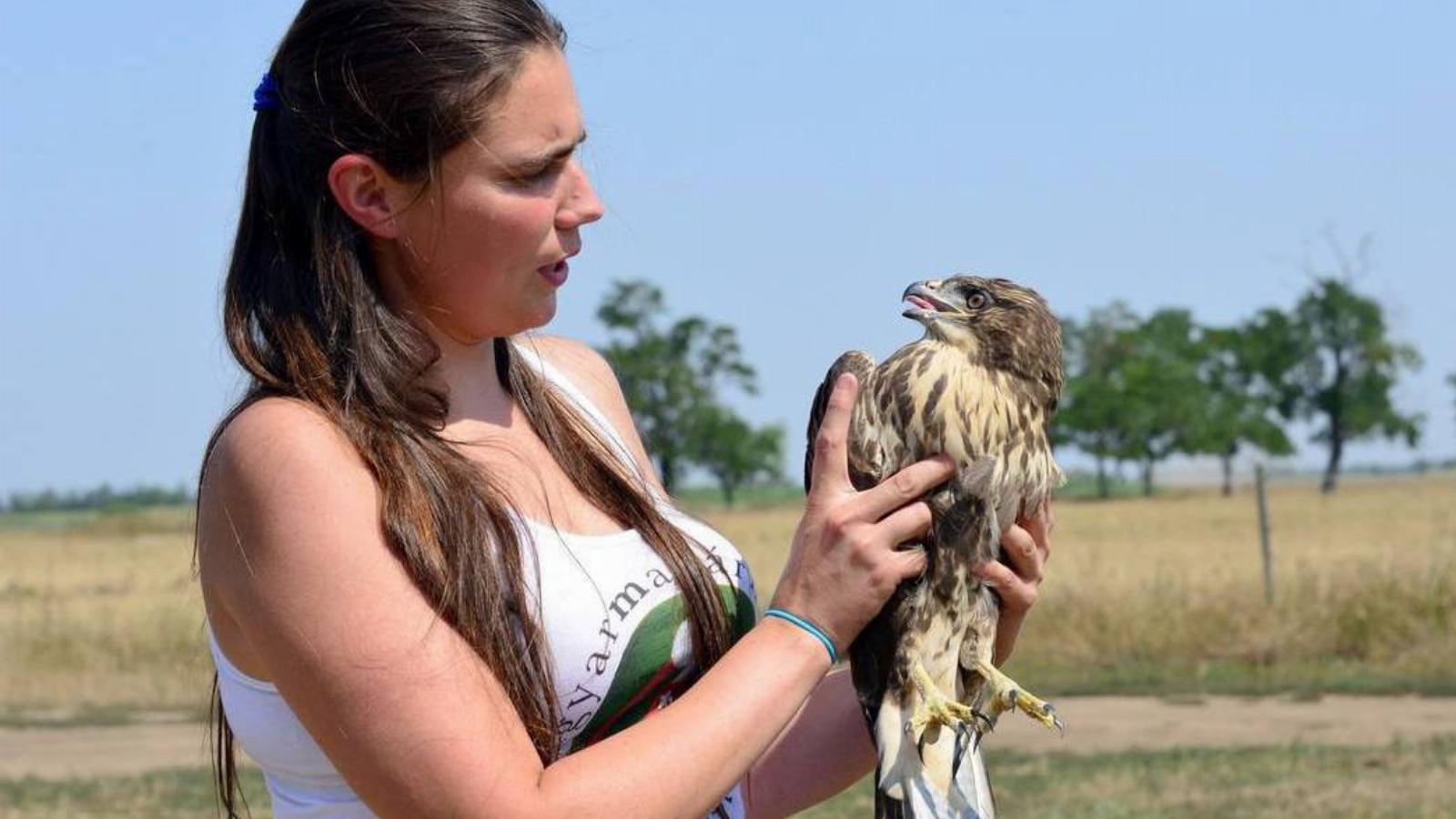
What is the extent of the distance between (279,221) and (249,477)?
0.37m

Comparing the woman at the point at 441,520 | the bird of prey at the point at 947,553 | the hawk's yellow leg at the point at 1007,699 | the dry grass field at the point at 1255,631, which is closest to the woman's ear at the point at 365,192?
the woman at the point at 441,520

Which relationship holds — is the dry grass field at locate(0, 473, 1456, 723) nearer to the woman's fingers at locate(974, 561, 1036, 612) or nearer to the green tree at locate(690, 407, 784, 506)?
the woman's fingers at locate(974, 561, 1036, 612)

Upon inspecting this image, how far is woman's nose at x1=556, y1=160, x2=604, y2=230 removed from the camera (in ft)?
7.77

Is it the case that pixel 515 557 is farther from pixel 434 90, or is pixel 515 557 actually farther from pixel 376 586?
pixel 434 90

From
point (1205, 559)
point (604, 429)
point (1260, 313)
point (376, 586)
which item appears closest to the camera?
point (376, 586)

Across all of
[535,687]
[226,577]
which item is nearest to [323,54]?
[226,577]

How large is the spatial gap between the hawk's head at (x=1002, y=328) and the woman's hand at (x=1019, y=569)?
242 mm

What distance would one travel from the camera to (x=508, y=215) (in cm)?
233

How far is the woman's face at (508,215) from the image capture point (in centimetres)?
232

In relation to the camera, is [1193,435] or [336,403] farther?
[1193,435]

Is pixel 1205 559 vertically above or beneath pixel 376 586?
beneath

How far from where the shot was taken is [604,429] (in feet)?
9.21

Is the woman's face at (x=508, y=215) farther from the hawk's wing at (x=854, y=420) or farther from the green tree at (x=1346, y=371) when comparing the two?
the green tree at (x=1346, y=371)

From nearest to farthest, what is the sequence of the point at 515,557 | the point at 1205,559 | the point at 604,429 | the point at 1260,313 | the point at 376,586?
the point at 376,586 → the point at 515,557 → the point at 604,429 → the point at 1205,559 → the point at 1260,313
